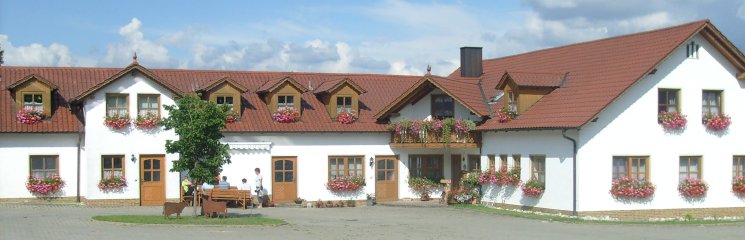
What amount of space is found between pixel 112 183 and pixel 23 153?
3.37m

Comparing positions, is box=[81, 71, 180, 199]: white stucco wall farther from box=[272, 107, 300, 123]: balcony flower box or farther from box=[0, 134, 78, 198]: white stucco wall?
box=[272, 107, 300, 123]: balcony flower box

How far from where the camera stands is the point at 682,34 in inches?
1235

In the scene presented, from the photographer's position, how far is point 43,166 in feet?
113

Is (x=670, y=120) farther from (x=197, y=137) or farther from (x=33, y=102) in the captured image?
(x=33, y=102)

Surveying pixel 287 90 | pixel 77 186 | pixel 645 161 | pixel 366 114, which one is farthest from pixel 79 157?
pixel 645 161

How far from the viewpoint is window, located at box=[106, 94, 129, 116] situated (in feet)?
113

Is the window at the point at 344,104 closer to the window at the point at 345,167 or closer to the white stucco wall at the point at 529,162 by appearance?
the window at the point at 345,167

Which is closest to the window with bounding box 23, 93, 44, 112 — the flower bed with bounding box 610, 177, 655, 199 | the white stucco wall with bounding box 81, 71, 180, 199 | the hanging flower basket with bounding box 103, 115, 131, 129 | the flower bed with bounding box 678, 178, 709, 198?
the white stucco wall with bounding box 81, 71, 180, 199

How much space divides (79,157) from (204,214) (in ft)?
29.5

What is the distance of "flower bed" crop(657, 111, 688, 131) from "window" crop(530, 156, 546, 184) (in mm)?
4046

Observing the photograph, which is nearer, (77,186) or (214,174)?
(214,174)

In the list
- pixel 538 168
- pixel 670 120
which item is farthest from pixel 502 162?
pixel 670 120

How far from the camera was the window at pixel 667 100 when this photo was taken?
105ft

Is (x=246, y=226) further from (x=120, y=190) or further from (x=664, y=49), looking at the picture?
(x=664, y=49)
